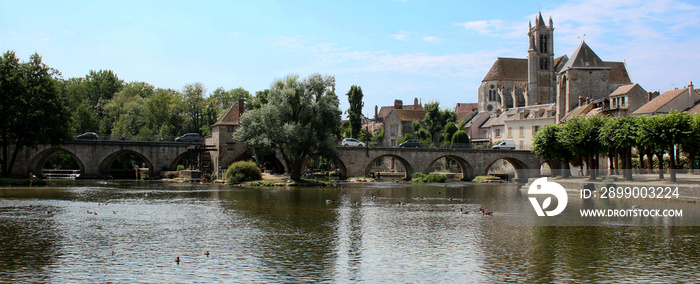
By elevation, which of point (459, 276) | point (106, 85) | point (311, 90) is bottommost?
point (459, 276)

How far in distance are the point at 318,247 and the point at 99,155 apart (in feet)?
165

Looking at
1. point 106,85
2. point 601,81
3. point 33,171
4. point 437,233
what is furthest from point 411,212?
point 106,85

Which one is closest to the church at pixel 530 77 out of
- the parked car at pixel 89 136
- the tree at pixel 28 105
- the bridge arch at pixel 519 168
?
the bridge arch at pixel 519 168

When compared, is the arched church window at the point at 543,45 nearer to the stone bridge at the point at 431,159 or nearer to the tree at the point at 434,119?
the tree at the point at 434,119

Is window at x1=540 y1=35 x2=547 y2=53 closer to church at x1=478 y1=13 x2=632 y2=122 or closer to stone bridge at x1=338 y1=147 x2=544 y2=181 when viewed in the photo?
church at x1=478 y1=13 x2=632 y2=122

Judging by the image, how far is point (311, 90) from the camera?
178 feet

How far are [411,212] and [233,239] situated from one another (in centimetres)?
1246

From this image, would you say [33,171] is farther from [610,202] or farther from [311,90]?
[610,202]

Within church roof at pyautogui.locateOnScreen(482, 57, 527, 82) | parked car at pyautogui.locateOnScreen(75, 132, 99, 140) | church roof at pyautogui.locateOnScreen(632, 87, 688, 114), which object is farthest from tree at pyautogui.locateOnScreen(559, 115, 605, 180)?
church roof at pyautogui.locateOnScreen(482, 57, 527, 82)

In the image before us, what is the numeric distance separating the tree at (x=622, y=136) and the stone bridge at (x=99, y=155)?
42.3m

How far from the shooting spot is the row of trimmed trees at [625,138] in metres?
41.9

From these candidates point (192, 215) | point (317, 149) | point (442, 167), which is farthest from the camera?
point (442, 167)

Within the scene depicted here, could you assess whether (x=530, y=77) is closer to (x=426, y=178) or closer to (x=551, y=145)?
(x=426, y=178)

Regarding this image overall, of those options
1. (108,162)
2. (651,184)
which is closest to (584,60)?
(651,184)
